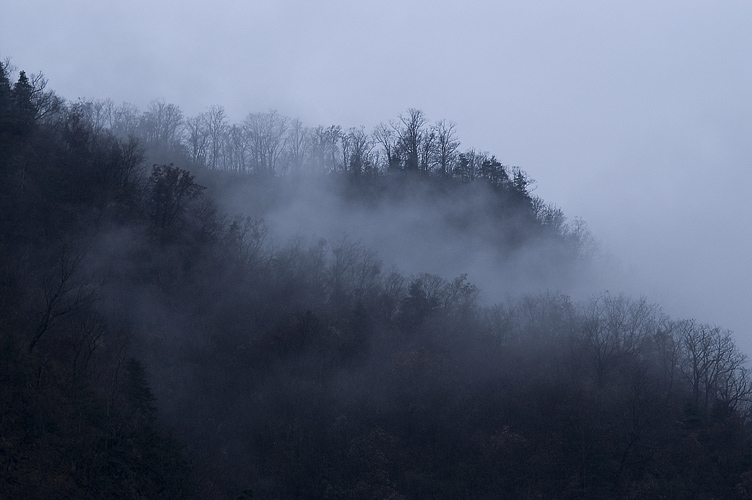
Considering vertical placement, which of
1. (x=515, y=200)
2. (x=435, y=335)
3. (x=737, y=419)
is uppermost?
(x=515, y=200)

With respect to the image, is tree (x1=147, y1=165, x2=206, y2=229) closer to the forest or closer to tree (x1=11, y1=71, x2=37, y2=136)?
the forest

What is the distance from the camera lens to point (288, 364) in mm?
27203

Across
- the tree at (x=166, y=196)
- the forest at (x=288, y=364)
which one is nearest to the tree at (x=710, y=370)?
the forest at (x=288, y=364)

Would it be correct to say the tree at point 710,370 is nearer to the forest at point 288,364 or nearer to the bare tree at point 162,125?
A: the forest at point 288,364

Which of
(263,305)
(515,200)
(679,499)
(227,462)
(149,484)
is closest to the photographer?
(149,484)

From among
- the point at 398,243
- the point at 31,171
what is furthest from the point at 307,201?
the point at 31,171

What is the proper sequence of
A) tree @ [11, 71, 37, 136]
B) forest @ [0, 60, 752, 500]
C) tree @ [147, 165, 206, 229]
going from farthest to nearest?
tree @ [147, 165, 206, 229] → tree @ [11, 71, 37, 136] → forest @ [0, 60, 752, 500]

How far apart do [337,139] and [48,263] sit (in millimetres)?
30320

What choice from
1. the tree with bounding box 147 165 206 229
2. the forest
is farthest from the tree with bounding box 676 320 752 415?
the tree with bounding box 147 165 206 229

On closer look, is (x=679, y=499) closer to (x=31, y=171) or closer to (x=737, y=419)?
(x=737, y=419)

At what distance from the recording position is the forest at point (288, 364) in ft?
64.5

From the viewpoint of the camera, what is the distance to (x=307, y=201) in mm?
40625

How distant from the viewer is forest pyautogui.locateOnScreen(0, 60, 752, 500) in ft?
64.5

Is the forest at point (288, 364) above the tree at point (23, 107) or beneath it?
beneath
